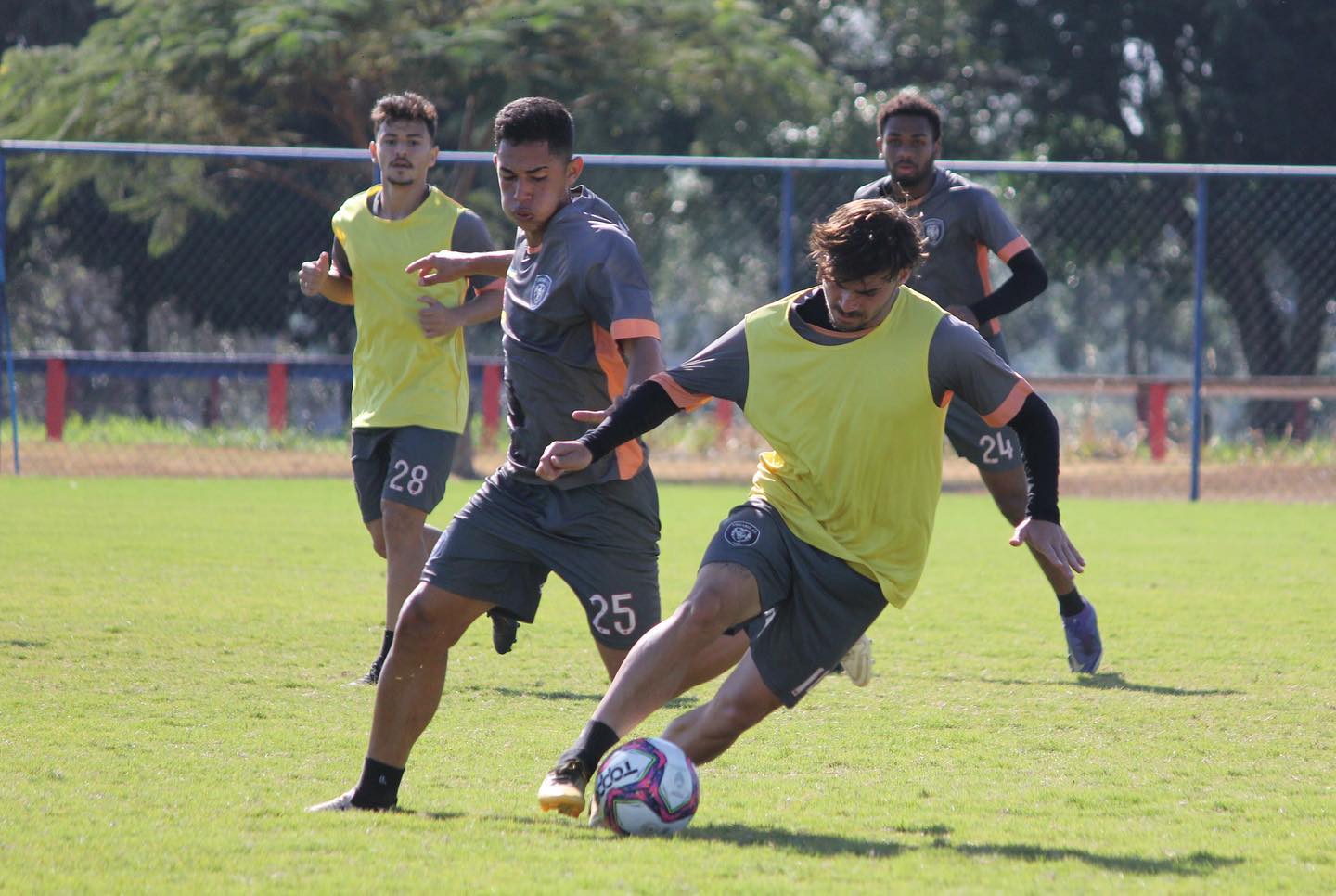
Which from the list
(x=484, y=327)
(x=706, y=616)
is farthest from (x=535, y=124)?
(x=484, y=327)

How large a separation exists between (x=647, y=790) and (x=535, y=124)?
5.82 feet

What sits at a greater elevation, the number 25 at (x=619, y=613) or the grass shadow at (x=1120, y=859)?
the number 25 at (x=619, y=613)

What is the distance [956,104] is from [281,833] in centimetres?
2326

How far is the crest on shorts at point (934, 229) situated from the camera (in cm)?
715

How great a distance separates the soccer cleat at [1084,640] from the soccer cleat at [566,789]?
306cm

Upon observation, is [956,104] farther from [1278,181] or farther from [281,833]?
[281,833]

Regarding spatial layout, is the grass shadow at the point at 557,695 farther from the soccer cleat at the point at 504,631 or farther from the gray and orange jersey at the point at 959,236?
the gray and orange jersey at the point at 959,236

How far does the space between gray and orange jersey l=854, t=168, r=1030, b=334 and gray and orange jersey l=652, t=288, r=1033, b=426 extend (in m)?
2.86

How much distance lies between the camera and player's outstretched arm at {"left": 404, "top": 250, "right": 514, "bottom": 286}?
5.11 m

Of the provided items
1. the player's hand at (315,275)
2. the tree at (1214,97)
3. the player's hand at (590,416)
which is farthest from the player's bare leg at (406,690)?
the tree at (1214,97)

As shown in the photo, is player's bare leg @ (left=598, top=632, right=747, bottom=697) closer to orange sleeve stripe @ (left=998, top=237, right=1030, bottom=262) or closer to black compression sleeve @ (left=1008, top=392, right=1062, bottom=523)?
black compression sleeve @ (left=1008, top=392, right=1062, bottom=523)

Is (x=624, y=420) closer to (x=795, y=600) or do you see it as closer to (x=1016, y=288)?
(x=795, y=600)

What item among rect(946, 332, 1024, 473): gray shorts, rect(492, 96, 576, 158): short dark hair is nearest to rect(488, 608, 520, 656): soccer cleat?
rect(492, 96, 576, 158): short dark hair

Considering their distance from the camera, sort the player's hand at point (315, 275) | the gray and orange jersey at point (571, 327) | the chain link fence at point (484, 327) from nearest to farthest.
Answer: the gray and orange jersey at point (571, 327) < the player's hand at point (315, 275) < the chain link fence at point (484, 327)
